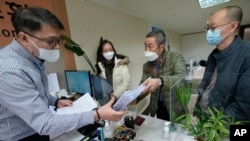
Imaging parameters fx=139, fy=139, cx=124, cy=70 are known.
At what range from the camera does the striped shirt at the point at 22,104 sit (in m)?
0.60

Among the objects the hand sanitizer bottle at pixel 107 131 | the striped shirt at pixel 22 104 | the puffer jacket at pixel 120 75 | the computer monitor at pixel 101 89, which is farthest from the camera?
the puffer jacket at pixel 120 75

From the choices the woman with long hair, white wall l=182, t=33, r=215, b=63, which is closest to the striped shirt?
the woman with long hair

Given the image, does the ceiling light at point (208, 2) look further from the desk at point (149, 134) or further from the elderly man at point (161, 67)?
the desk at point (149, 134)

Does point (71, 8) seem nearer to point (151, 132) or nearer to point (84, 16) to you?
point (84, 16)

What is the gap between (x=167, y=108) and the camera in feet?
4.73

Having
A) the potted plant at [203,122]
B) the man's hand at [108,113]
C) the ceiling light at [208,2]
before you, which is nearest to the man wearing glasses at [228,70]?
the potted plant at [203,122]

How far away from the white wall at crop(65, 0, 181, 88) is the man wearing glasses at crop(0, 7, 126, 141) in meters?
1.55

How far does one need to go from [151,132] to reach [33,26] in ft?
3.32

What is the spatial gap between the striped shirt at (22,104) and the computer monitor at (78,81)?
1028 mm

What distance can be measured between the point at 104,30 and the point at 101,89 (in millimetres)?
1518

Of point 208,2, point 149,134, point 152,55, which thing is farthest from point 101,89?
point 208,2

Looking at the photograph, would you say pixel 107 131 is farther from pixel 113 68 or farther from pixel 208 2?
pixel 208 2

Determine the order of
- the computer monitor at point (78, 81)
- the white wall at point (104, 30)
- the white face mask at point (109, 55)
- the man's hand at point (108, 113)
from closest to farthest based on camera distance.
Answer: the man's hand at point (108, 113)
the computer monitor at point (78, 81)
the white face mask at point (109, 55)
the white wall at point (104, 30)

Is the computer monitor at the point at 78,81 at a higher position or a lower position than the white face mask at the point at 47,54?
lower
